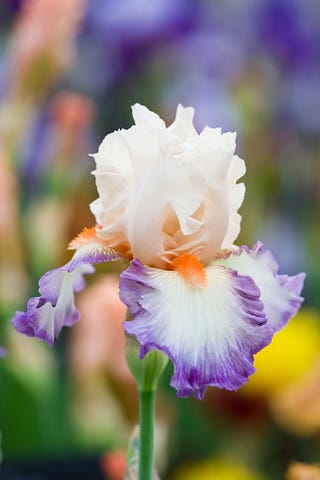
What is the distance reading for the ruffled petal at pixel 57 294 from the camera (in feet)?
1.12

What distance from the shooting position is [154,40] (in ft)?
5.88

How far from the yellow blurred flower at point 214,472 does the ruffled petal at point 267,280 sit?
2.08ft

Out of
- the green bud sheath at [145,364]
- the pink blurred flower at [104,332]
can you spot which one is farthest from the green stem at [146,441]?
the pink blurred flower at [104,332]

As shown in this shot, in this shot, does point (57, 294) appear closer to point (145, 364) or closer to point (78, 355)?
point (145, 364)

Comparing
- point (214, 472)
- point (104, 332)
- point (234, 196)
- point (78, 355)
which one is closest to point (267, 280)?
point (234, 196)

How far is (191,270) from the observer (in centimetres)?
35

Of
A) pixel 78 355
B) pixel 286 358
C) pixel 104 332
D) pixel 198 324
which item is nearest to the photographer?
pixel 198 324

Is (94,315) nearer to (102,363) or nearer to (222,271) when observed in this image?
(102,363)

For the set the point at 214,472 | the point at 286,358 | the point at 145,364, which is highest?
the point at 145,364

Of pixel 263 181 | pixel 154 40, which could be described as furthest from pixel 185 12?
pixel 263 181

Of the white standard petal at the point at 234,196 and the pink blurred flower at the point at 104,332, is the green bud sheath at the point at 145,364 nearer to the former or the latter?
the white standard petal at the point at 234,196

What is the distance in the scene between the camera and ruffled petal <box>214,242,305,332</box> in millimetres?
380

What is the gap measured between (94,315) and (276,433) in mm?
395

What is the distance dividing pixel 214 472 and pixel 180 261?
703mm
